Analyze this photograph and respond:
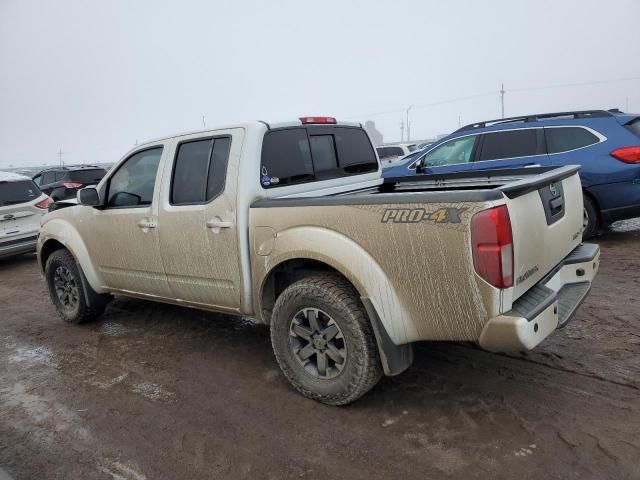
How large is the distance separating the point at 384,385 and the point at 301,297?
91 centimetres

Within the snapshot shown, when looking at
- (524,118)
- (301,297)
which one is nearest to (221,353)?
(301,297)

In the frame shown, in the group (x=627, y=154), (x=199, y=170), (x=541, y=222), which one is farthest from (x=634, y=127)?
(x=199, y=170)

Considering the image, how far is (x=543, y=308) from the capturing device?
2.60 metres

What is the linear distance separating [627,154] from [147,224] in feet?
19.9

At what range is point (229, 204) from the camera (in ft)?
11.5

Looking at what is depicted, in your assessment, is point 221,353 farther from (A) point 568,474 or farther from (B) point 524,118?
(B) point 524,118

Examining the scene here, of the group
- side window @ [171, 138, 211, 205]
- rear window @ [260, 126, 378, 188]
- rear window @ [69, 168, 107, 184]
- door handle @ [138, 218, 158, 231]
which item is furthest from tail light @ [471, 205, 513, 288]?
rear window @ [69, 168, 107, 184]

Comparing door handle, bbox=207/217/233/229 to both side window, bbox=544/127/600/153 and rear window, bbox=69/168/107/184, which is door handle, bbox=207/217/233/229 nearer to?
side window, bbox=544/127/600/153

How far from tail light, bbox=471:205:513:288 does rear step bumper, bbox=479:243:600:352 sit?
200 mm

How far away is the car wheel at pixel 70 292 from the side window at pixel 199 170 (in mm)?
1788

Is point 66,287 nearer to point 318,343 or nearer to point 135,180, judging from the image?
point 135,180

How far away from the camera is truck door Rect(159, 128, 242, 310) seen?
3.54 meters

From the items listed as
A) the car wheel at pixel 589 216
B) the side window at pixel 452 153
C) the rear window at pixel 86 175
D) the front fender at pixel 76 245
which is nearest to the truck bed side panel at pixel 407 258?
the front fender at pixel 76 245

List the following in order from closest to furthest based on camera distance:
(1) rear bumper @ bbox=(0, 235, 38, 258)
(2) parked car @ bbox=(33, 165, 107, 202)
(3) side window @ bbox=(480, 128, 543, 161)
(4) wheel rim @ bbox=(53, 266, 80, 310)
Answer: (4) wheel rim @ bbox=(53, 266, 80, 310) → (3) side window @ bbox=(480, 128, 543, 161) → (1) rear bumper @ bbox=(0, 235, 38, 258) → (2) parked car @ bbox=(33, 165, 107, 202)
